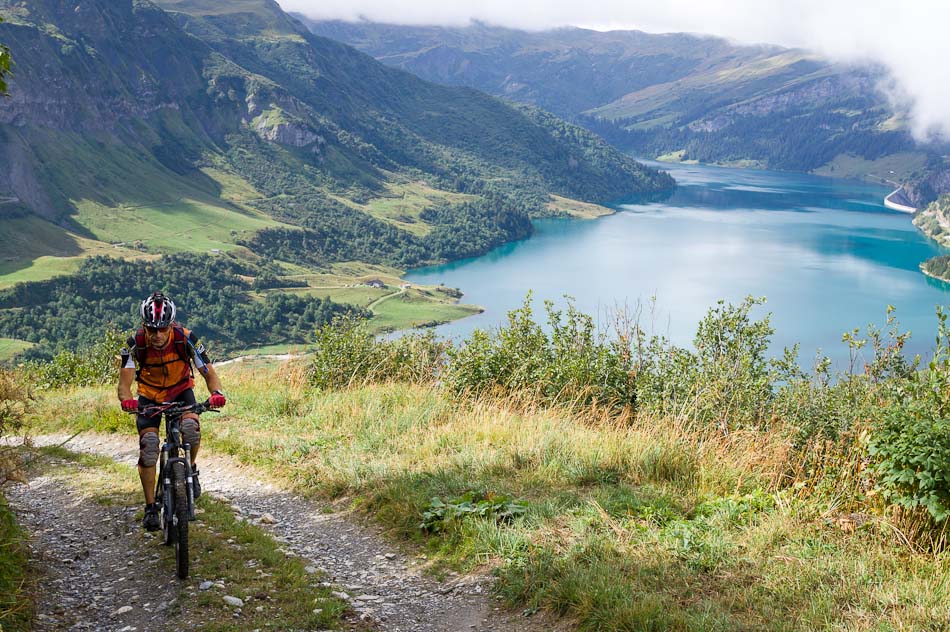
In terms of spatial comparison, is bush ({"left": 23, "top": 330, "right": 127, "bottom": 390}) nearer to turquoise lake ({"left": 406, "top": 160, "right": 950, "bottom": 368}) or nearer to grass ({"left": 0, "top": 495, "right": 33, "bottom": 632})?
grass ({"left": 0, "top": 495, "right": 33, "bottom": 632})

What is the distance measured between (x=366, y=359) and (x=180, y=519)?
9967mm

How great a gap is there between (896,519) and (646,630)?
2904 mm

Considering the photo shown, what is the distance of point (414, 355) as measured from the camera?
641 inches

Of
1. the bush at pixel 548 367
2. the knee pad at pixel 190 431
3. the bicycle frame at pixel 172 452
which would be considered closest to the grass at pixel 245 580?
the bicycle frame at pixel 172 452

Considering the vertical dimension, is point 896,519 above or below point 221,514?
above

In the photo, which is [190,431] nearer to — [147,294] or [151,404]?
[151,404]

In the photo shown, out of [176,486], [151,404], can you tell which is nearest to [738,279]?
[151,404]

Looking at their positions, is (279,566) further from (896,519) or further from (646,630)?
(896,519)

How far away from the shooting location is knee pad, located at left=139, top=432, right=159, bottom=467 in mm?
7559

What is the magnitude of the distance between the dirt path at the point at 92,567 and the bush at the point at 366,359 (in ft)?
20.9

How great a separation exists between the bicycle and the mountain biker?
8 cm

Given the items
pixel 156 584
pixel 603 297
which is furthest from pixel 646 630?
pixel 603 297

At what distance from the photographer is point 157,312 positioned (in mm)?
7258

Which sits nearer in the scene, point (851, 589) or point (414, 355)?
point (851, 589)
